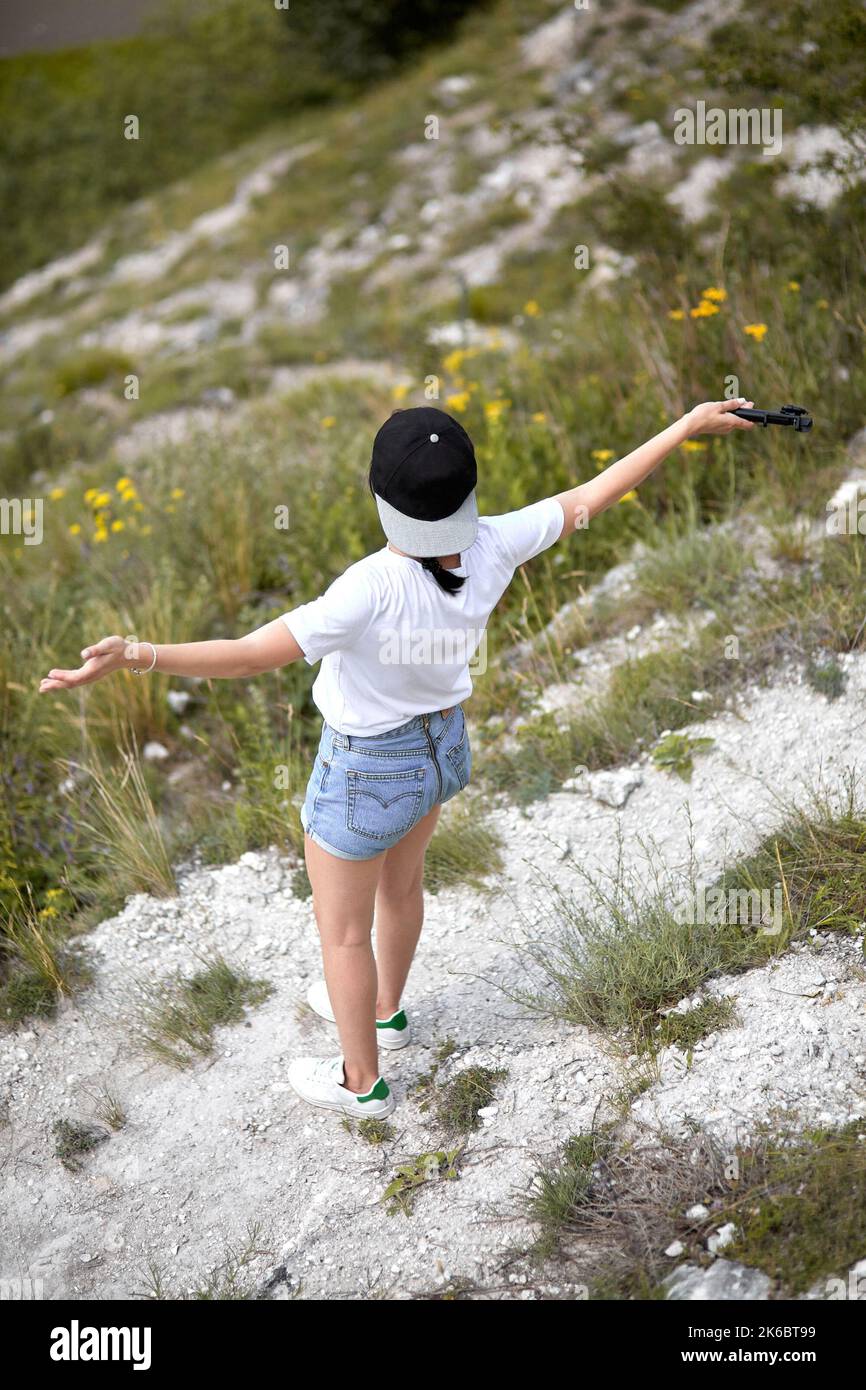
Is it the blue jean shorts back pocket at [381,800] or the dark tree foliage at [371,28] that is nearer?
the blue jean shorts back pocket at [381,800]

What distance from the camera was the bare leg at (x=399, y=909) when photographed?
2.75 metres

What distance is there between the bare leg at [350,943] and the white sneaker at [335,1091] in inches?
2.1

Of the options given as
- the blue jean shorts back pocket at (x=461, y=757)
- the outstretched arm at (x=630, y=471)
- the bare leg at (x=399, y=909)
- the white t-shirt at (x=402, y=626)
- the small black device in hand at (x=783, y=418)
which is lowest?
the bare leg at (x=399, y=909)

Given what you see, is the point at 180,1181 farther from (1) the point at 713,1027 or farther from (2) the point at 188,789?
(2) the point at 188,789

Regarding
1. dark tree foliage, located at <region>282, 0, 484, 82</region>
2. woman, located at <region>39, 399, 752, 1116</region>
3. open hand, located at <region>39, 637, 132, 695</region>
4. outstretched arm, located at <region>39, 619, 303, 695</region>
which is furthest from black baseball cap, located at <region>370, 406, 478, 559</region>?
dark tree foliage, located at <region>282, 0, 484, 82</region>

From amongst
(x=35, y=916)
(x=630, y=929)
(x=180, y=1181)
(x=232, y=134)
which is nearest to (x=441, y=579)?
(x=630, y=929)

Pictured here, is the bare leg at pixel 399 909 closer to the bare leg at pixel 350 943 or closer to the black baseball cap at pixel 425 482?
the bare leg at pixel 350 943

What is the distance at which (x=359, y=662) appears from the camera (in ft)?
7.68

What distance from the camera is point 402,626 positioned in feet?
7.54

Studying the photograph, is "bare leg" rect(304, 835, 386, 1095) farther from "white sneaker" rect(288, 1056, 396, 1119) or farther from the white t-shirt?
the white t-shirt

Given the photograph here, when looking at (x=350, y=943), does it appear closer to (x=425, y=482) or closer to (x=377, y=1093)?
(x=377, y=1093)

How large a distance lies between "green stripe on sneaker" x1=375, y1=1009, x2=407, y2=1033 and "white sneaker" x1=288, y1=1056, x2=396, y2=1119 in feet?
0.50

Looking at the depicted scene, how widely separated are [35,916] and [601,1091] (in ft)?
7.19

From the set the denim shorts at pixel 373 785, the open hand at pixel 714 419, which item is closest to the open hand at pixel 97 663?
the denim shorts at pixel 373 785
